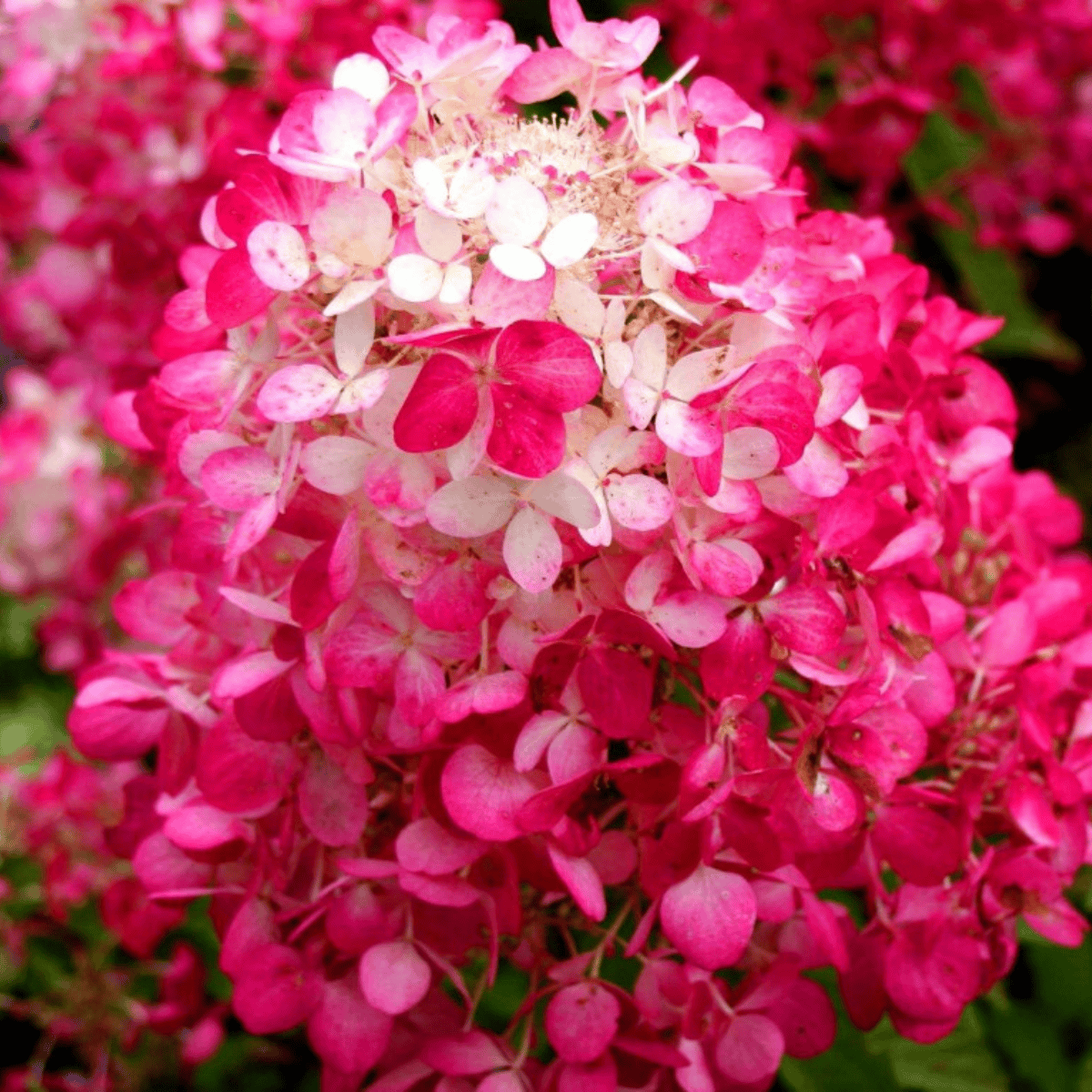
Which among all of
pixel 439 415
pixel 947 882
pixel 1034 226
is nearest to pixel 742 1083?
pixel 947 882

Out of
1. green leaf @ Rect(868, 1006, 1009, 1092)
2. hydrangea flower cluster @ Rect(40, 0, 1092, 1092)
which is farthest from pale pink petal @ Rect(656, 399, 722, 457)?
green leaf @ Rect(868, 1006, 1009, 1092)

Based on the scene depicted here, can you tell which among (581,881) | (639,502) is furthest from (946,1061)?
(639,502)

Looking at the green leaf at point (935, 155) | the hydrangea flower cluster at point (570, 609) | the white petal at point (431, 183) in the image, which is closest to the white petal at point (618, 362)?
the hydrangea flower cluster at point (570, 609)

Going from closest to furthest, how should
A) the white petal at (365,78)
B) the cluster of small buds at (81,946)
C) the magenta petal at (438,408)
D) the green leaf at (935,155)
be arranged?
the magenta petal at (438,408), the white petal at (365,78), the cluster of small buds at (81,946), the green leaf at (935,155)

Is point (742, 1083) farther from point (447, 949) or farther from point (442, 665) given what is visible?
point (442, 665)

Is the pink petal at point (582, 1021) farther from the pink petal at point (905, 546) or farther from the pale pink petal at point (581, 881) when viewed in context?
the pink petal at point (905, 546)

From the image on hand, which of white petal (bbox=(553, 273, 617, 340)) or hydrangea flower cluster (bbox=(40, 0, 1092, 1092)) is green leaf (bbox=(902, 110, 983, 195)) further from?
white petal (bbox=(553, 273, 617, 340))

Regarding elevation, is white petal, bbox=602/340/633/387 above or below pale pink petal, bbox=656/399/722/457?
above
